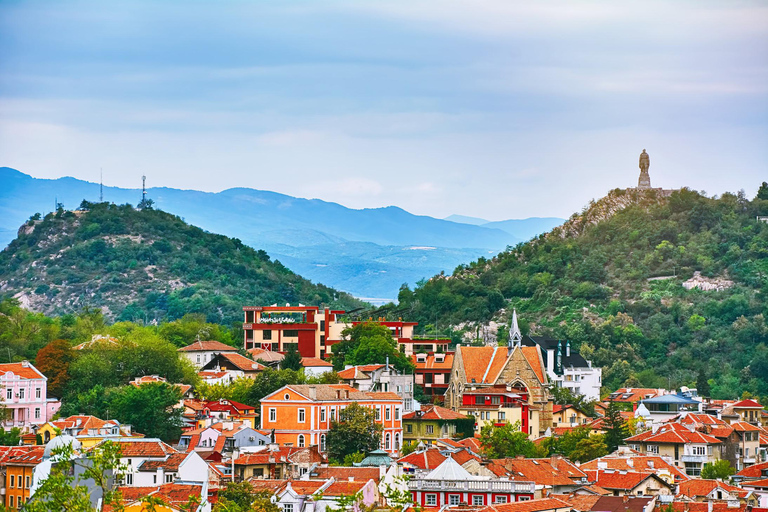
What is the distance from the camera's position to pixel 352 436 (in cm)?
7219

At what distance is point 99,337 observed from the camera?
323 feet

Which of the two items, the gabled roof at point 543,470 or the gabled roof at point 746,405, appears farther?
the gabled roof at point 746,405

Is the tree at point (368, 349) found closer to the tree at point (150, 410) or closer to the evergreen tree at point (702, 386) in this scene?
the tree at point (150, 410)

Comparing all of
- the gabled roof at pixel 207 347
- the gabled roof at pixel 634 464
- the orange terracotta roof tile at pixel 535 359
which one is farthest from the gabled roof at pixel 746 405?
the gabled roof at pixel 207 347

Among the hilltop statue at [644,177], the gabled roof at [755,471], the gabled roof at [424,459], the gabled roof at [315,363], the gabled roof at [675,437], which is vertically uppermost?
the hilltop statue at [644,177]

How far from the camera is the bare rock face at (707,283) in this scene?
141625 millimetres

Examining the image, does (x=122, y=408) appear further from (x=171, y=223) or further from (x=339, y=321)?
(x=171, y=223)

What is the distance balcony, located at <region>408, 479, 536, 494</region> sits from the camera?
58312mm

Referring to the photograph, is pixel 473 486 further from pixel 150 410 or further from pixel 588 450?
pixel 150 410

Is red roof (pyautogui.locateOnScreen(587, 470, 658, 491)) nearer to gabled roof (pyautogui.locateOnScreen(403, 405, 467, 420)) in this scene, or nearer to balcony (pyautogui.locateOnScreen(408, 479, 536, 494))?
balcony (pyautogui.locateOnScreen(408, 479, 536, 494))

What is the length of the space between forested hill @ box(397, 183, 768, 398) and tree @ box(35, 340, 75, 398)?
41710 mm

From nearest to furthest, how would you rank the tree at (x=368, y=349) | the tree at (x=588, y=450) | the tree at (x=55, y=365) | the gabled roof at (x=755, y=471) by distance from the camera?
1. the gabled roof at (x=755, y=471)
2. the tree at (x=588, y=450)
3. the tree at (x=55, y=365)
4. the tree at (x=368, y=349)

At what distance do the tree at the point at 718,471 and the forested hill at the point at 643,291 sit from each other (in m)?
36.3

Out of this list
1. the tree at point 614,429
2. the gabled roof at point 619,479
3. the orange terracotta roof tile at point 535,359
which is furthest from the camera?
the orange terracotta roof tile at point 535,359
